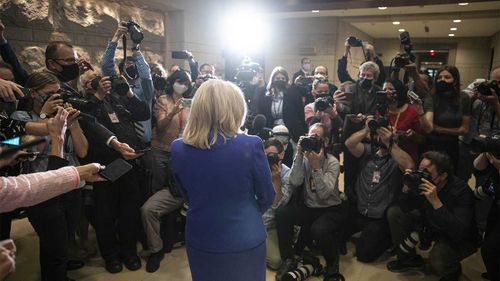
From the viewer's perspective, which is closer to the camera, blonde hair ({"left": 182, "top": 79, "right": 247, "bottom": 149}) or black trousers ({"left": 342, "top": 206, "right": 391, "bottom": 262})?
blonde hair ({"left": 182, "top": 79, "right": 247, "bottom": 149})

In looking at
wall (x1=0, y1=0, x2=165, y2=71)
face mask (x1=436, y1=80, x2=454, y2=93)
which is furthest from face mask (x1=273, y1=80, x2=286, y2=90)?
wall (x1=0, y1=0, x2=165, y2=71)

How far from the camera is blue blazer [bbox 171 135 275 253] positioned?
4.28ft

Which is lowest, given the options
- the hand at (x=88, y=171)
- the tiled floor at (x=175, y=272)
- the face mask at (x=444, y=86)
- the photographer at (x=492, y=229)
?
the tiled floor at (x=175, y=272)

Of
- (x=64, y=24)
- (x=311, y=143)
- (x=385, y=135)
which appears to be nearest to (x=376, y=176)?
(x=385, y=135)

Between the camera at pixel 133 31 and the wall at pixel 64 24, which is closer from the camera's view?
the camera at pixel 133 31

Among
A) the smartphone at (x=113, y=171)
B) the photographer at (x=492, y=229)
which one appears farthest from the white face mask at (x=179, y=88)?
the photographer at (x=492, y=229)

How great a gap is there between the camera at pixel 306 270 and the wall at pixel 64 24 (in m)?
3.17

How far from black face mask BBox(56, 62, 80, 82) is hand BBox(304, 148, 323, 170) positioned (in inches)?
62.5

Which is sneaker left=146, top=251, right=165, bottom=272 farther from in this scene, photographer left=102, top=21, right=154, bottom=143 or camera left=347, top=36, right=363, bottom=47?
camera left=347, top=36, right=363, bottom=47

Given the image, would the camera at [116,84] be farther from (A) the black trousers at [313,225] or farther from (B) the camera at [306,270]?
(B) the camera at [306,270]

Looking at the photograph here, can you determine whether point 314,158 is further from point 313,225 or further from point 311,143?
point 313,225

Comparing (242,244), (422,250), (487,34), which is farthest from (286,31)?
(242,244)

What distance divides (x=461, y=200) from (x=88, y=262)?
2.66 m

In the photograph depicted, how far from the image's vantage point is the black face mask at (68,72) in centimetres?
217
